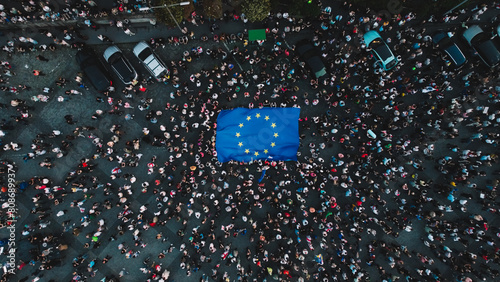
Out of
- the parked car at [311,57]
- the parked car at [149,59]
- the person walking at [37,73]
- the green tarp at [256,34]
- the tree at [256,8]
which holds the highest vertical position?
the person walking at [37,73]

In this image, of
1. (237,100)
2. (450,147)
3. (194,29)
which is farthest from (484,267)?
(194,29)

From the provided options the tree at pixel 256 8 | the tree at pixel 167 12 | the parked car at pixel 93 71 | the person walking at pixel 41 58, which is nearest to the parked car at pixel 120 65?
the parked car at pixel 93 71

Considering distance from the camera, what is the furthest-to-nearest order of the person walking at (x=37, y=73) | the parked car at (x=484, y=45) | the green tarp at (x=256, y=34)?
1. the green tarp at (x=256, y=34)
2. the person walking at (x=37, y=73)
3. the parked car at (x=484, y=45)

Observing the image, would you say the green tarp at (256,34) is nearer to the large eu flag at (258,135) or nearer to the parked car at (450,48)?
the large eu flag at (258,135)

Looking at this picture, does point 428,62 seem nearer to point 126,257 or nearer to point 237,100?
point 237,100

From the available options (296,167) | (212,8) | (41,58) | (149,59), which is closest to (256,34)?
(212,8)
